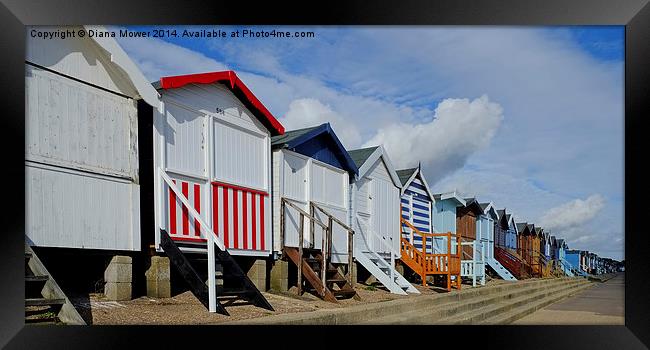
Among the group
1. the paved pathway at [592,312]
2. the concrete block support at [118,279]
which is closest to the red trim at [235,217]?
the concrete block support at [118,279]

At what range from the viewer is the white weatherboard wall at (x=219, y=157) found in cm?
830

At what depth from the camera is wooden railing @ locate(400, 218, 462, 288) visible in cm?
1246

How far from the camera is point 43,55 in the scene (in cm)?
715

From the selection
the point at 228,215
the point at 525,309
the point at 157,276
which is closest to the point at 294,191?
the point at 228,215

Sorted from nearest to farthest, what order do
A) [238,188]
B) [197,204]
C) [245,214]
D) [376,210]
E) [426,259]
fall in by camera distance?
[197,204] → [238,188] → [245,214] → [376,210] → [426,259]

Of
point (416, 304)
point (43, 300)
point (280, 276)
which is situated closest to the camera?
point (43, 300)

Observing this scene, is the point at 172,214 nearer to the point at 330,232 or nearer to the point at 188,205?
the point at 188,205

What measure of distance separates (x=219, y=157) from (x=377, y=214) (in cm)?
472

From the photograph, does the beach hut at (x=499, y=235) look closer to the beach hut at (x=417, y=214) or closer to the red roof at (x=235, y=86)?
the beach hut at (x=417, y=214)

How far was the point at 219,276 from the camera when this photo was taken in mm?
8648

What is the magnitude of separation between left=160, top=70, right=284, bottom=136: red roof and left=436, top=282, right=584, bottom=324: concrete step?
13.3 ft
